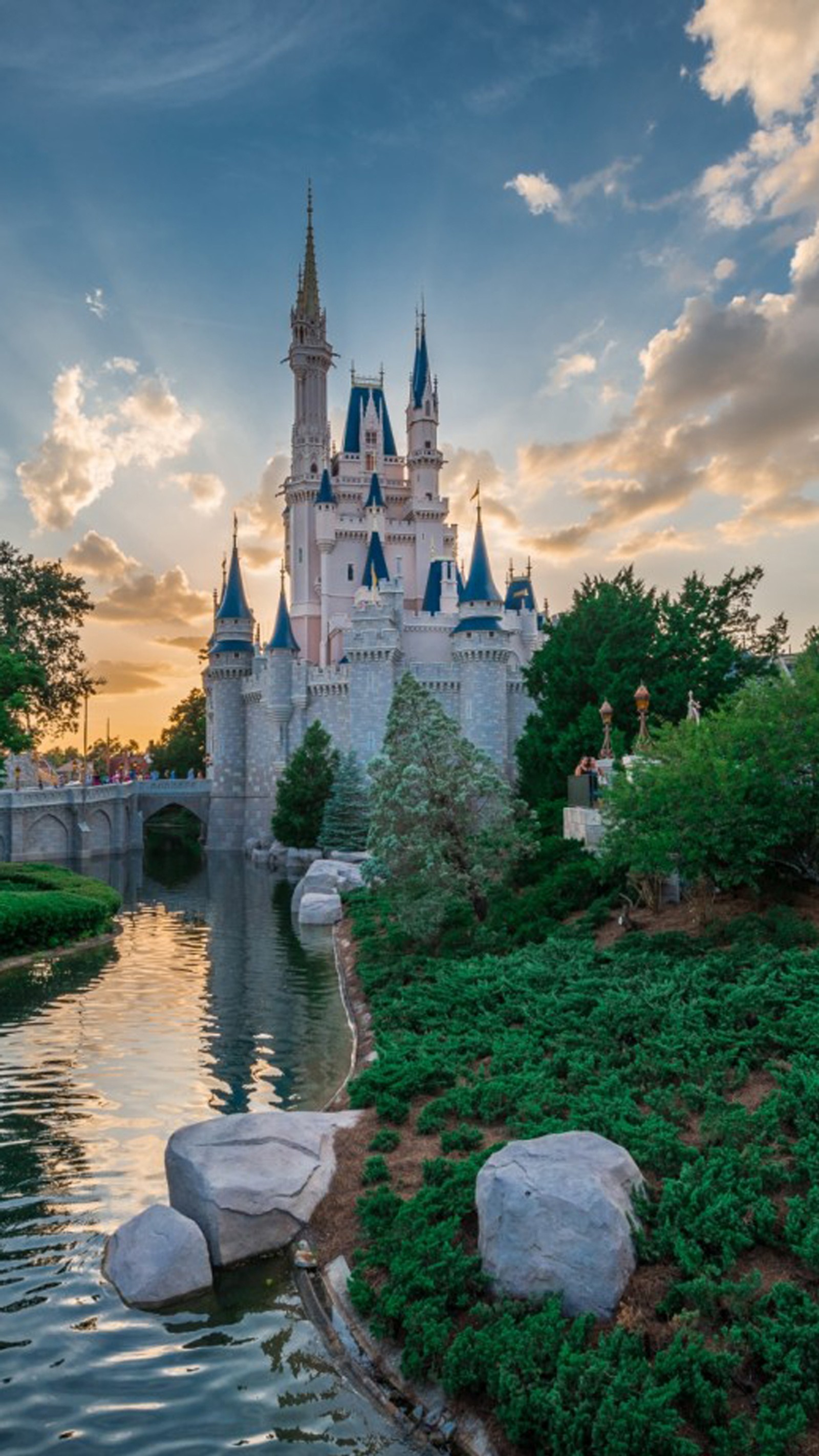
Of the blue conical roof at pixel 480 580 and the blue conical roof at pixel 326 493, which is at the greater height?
the blue conical roof at pixel 326 493

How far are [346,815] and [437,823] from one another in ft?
70.6

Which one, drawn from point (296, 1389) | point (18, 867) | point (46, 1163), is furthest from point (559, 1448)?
point (18, 867)

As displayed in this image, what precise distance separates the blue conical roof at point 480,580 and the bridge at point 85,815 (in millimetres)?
17659

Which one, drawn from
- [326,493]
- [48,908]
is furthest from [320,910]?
[326,493]

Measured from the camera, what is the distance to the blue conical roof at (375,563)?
5028 centimetres

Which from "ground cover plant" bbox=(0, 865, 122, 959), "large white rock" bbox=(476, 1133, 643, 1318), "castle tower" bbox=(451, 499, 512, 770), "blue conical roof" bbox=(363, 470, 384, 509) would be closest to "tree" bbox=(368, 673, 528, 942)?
"ground cover plant" bbox=(0, 865, 122, 959)

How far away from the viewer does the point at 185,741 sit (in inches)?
2645

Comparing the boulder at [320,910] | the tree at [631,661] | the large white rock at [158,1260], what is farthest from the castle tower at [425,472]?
the large white rock at [158,1260]

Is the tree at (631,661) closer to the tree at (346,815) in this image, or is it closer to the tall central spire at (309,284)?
the tree at (346,815)

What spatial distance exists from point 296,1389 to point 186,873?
121 feet

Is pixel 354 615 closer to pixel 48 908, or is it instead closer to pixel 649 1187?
pixel 48 908

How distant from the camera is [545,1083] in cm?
915

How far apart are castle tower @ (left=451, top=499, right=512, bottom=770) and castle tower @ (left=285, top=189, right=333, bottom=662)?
1233 cm

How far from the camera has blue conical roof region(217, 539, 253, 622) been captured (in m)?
52.1
